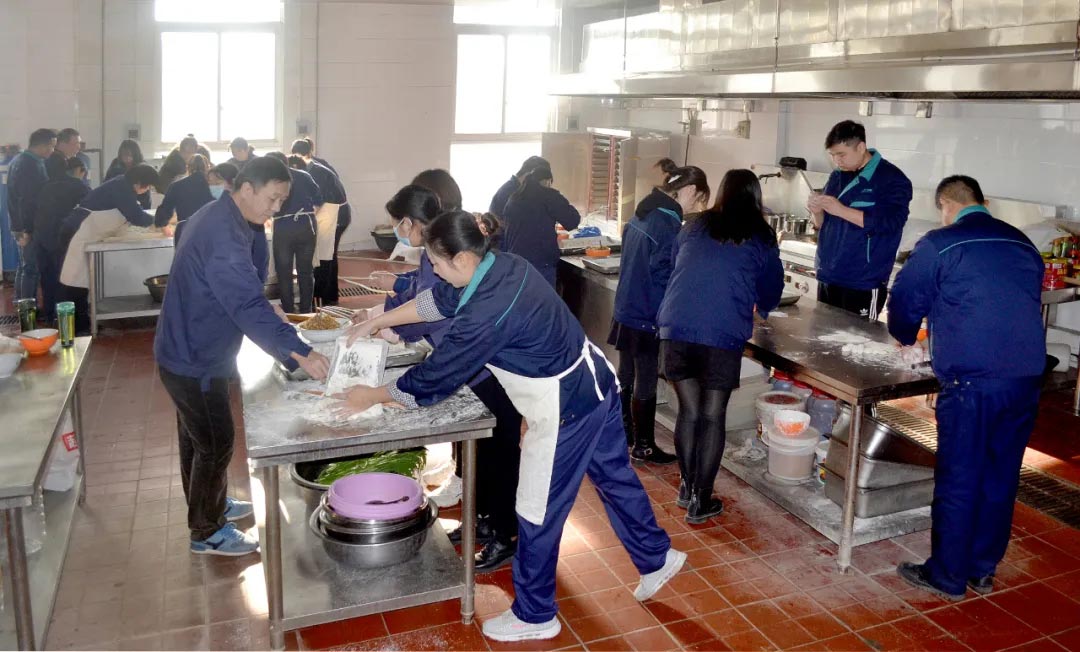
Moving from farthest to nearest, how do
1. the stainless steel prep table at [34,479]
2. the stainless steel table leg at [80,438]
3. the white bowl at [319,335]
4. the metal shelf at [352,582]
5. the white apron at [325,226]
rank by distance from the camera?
1. the white apron at [325,226]
2. the stainless steel table leg at [80,438]
3. the white bowl at [319,335]
4. the metal shelf at [352,582]
5. the stainless steel prep table at [34,479]

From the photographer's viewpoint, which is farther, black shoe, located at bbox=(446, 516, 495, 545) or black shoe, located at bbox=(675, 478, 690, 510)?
black shoe, located at bbox=(675, 478, 690, 510)

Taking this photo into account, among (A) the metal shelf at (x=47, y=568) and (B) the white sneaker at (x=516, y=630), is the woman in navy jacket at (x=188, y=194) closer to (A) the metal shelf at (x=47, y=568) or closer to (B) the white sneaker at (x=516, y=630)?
(A) the metal shelf at (x=47, y=568)

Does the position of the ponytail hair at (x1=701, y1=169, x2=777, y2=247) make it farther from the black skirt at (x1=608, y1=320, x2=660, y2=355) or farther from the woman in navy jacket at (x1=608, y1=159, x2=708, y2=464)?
the black skirt at (x1=608, y1=320, x2=660, y2=355)

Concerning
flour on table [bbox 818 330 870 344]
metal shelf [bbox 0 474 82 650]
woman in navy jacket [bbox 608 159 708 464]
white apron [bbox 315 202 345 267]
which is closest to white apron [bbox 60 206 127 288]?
white apron [bbox 315 202 345 267]

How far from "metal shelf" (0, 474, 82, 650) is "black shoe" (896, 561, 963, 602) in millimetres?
3249

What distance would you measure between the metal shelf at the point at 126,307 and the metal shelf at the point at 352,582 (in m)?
4.40

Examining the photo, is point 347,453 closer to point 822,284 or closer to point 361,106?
point 822,284

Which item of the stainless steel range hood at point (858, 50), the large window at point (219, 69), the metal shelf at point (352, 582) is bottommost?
the metal shelf at point (352, 582)

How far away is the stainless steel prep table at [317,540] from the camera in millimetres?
3154

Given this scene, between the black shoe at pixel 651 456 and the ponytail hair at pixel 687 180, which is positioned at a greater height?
the ponytail hair at pixel 687 180

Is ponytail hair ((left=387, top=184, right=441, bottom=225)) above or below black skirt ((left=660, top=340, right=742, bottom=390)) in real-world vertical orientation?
above

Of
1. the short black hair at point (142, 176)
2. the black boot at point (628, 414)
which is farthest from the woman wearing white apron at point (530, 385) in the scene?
the short black hair at point (142, 176)

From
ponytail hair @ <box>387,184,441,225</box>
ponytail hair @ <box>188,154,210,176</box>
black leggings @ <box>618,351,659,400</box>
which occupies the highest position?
ponytail hair @ <box>188,154,210,176</box>

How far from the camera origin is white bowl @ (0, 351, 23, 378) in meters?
3.82
